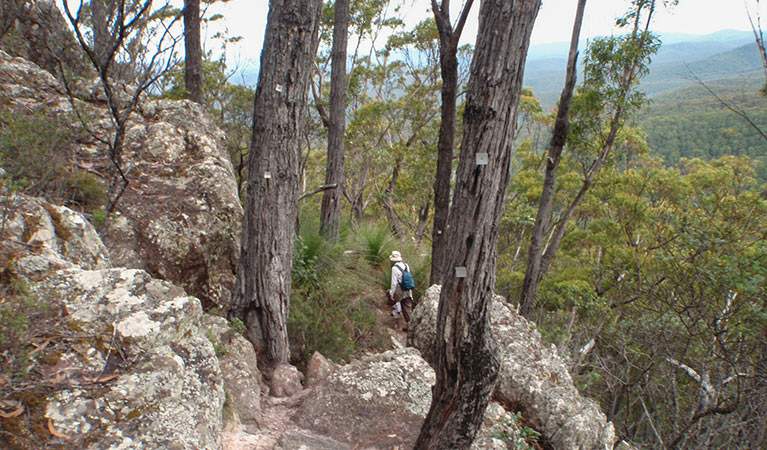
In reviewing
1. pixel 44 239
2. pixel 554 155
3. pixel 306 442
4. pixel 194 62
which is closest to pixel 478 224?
pixel 306 442

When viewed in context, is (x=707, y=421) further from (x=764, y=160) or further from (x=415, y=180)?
(x=764, y=160)

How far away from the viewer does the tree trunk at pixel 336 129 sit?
774 cm

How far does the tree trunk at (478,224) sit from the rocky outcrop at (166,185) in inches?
121

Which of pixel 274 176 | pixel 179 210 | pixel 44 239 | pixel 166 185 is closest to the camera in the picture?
pixel 44 239

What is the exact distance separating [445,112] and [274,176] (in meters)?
2.76

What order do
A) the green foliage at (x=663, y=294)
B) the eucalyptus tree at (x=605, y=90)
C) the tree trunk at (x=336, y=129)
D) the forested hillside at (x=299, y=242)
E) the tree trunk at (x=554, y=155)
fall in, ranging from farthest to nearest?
the eucalyptus tree at (x=605, y=90) < the tree trunk at (x=554, y=155) < the tree trunk at (x=336, y=129) < the green foliage at (x=663, y=294) < the forested hillside at (x=299, y=242)

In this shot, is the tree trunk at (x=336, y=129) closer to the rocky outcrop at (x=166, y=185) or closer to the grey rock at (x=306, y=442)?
the rocky outcrop at (x=166, y=185)

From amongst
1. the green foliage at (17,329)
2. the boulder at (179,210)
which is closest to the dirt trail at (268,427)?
the green foliage at (17,329)

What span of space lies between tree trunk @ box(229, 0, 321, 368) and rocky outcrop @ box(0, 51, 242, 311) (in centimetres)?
98

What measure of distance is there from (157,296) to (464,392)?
2054 millimetres

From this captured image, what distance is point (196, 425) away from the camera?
2.50 m

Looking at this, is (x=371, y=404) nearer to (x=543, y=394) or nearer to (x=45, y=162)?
(x=543, y=394)

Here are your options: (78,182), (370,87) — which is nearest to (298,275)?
(78,182)

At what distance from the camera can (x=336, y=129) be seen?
25.7 feet
